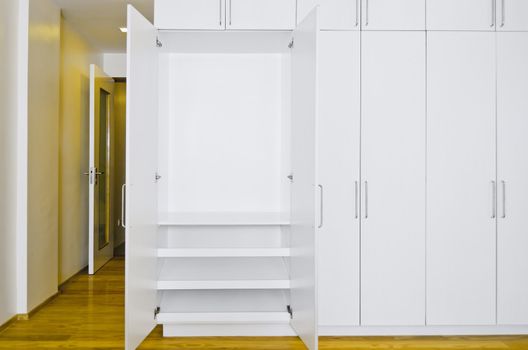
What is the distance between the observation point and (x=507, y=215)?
Answer: 298cm

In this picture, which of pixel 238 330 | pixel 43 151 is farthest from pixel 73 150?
pixel 238 330

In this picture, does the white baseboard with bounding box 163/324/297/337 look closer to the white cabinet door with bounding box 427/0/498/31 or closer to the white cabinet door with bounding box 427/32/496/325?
the white cabinet door with bounding box 427/32/496/325

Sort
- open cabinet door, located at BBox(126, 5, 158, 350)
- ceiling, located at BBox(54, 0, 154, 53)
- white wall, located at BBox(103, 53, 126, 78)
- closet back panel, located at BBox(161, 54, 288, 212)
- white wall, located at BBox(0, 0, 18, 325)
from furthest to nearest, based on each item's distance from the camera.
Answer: white wall, located at BBox(103, 53, 126, 78) → ceiling, located at BBox(54, 0, 154, 53) → closet back panel, located at BBox(161, 54, 288, 212) → white wall, located at BBox(0, 0, 18, 325) → open cabinet door, located at BBox(126, 5, 158, 350)

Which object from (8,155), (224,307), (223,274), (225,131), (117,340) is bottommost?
(117,340)

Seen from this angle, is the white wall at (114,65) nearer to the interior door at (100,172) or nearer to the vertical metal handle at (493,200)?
the interior door at (100,172)

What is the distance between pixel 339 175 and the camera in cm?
292

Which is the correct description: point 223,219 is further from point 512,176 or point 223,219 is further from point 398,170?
point 512,176

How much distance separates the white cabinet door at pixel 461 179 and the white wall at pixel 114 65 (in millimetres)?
3918

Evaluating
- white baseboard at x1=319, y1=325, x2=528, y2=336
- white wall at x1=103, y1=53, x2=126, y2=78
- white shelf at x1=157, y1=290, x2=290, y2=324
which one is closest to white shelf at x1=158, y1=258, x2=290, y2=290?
white shelf at x1=157, y1=290, x2=290, y2=324

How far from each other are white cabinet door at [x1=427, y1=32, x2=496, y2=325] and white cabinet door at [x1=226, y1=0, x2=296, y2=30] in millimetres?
947

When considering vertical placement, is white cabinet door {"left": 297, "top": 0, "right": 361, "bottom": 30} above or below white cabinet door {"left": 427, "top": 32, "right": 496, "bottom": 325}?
above

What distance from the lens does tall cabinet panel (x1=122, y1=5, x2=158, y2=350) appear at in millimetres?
2408

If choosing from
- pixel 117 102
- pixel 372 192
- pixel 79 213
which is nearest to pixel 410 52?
pixel 372 192

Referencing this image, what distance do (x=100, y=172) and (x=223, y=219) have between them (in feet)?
8.53
